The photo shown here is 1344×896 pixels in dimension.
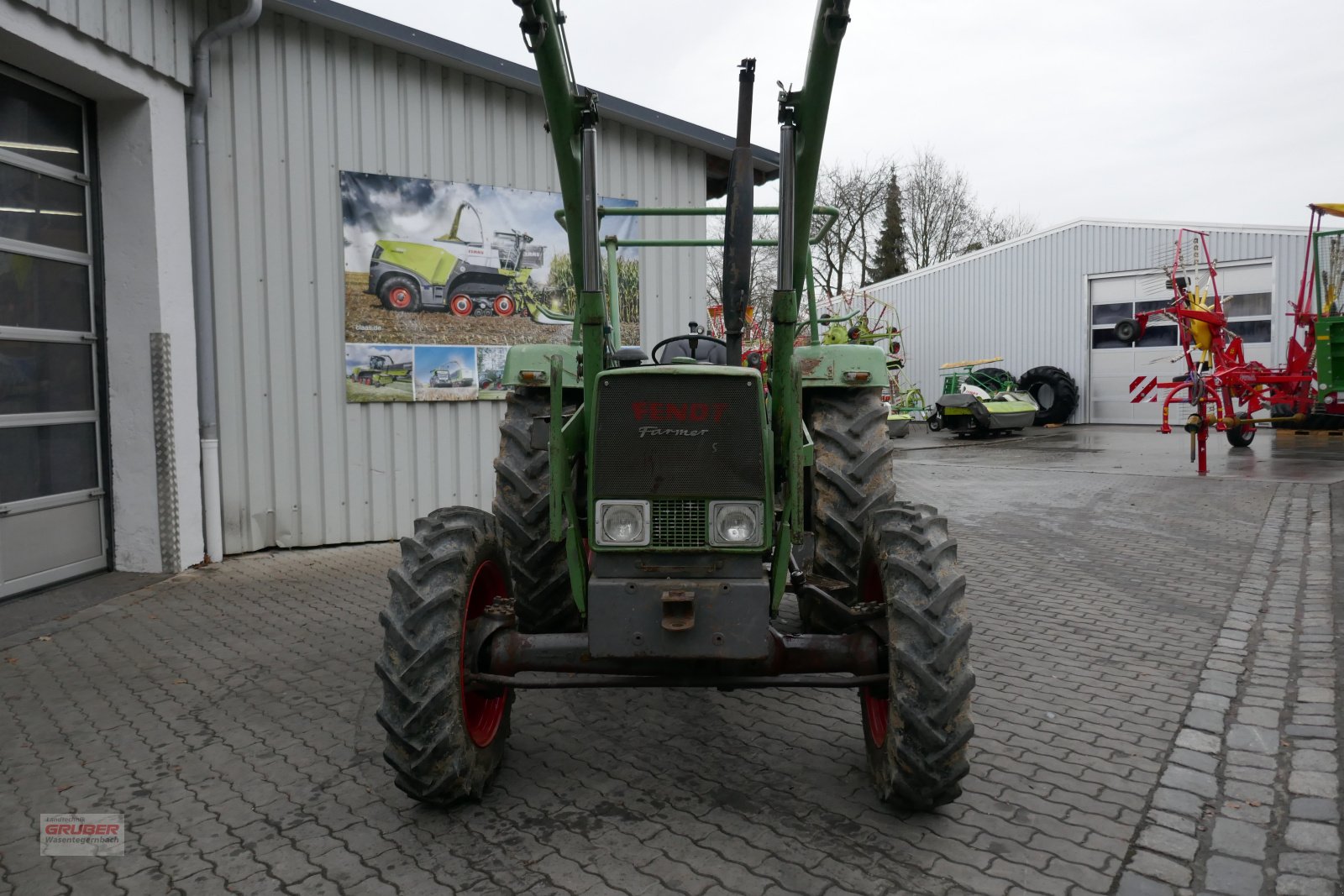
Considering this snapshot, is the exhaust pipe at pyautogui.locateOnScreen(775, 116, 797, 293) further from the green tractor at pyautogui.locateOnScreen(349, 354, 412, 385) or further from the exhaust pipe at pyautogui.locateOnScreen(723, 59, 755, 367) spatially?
the green tractor at pyautogui.locateOnScreen(349, 354, 412, 385)

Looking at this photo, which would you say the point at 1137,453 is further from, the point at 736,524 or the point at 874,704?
the point at 736,524

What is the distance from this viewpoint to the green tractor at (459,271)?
747cm

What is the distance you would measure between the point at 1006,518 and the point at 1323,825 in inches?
243

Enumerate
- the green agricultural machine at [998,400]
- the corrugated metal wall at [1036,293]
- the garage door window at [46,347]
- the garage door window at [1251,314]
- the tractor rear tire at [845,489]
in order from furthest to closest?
the corrugated metal wall at [1036,293], the garage door window at [1251,314], the green agricultural machine at [998,400], the garage door window at [46,347], the tractor rear tire at [845,489]

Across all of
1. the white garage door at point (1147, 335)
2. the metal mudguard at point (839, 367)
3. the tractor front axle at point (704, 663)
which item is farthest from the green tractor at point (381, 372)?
the white garage door at point (1147, 335)

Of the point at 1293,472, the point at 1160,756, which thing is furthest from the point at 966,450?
the point at 1160,756

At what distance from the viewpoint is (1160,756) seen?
3418mm

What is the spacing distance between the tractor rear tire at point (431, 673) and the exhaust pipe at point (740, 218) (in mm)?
1196

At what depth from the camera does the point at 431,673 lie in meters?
2.76

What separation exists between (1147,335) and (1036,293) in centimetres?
294

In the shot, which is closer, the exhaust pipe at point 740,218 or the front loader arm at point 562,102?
the front loader arm at point 562,102

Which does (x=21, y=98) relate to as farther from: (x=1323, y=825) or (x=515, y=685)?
(x=1323, y=825)

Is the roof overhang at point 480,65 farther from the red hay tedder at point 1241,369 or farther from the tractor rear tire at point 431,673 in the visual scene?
the red hay tedder at point 1241,369

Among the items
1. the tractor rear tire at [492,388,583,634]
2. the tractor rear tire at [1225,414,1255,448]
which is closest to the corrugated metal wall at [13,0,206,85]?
the tractor rear tire at [492,388,583,634]
